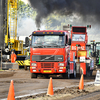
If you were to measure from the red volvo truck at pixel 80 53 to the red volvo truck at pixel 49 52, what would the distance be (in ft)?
4.98

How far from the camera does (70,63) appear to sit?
19.5 meters

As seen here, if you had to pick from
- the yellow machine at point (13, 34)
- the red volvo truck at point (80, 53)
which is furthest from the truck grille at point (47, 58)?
the yellow machine at point (13, 34)

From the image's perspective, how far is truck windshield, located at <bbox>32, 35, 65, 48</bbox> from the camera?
17609 millimetres

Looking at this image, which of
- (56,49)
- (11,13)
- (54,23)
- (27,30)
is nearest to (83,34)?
(56,49)

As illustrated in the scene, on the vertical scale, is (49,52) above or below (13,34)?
below

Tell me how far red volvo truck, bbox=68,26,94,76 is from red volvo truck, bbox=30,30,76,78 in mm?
1519

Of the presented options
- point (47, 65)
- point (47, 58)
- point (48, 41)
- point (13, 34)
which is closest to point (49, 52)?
point (47, 58)

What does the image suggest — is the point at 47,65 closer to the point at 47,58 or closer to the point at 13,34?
the point at 47,58

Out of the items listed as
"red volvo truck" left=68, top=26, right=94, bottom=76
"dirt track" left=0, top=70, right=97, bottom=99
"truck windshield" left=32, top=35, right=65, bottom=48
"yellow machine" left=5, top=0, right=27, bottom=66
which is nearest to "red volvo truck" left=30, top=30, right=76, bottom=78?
"truck windshield" left=32, top=35, right=65, bottom=48

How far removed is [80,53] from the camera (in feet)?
75.1

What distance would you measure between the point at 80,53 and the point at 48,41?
5.85m

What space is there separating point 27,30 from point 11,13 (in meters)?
76.1

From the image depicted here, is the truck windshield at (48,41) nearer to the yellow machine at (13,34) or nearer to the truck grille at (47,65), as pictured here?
the truck grille at (47,65)

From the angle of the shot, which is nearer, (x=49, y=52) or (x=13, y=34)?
(x=49, y=52)
